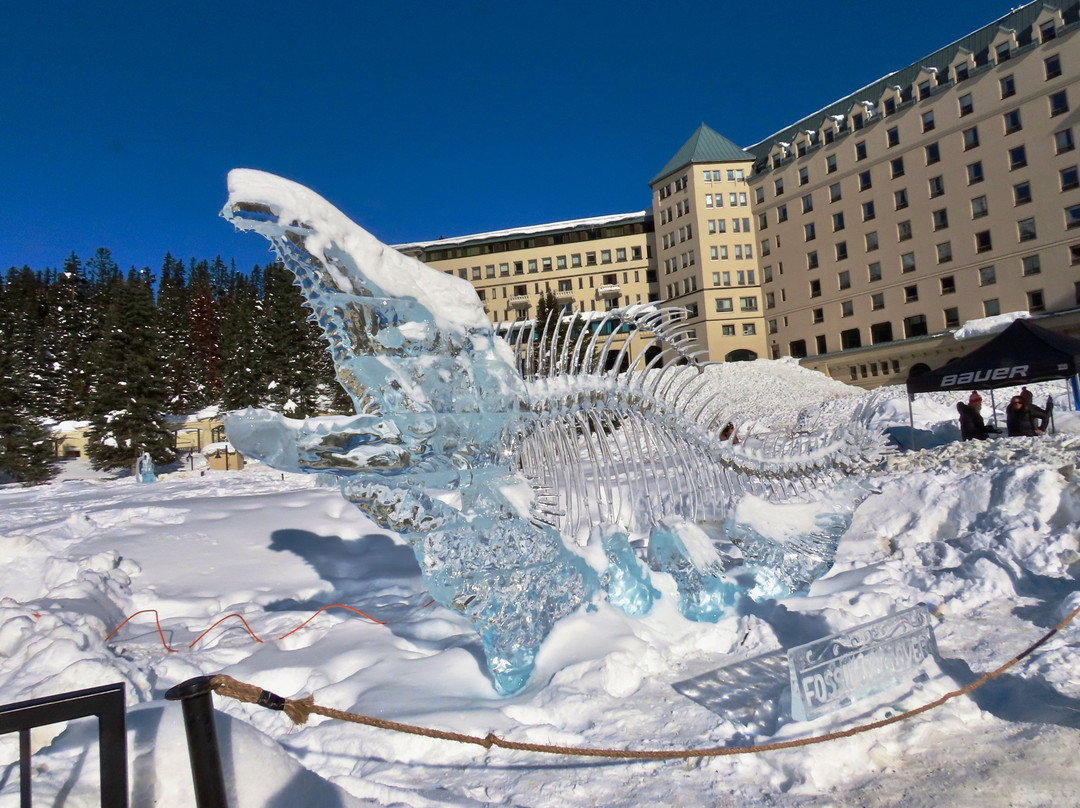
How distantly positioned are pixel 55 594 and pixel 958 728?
6.50 metres

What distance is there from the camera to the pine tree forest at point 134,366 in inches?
1097

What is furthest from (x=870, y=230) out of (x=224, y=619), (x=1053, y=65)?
(x=224, y=619)

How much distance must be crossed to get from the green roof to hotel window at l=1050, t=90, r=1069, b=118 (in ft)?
58.5

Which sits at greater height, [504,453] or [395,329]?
[395,329]

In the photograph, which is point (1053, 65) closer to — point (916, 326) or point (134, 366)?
point (916, 326)

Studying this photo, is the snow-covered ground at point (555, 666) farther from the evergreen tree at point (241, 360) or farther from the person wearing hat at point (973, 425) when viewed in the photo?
the evergreen tree at point (241, 360)

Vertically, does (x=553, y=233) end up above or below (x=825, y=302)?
above

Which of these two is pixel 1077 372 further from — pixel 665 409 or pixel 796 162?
pixel 796 162

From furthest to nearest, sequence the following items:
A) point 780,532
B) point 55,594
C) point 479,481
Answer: point 55,594
point 780,532
point 479,481

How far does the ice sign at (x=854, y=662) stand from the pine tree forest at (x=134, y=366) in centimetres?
1855

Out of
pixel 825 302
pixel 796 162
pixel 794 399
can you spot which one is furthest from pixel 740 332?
pixel 794 399

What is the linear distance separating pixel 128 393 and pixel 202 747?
32.2 m

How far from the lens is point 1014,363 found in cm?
1194

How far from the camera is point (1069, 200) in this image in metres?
28.5
